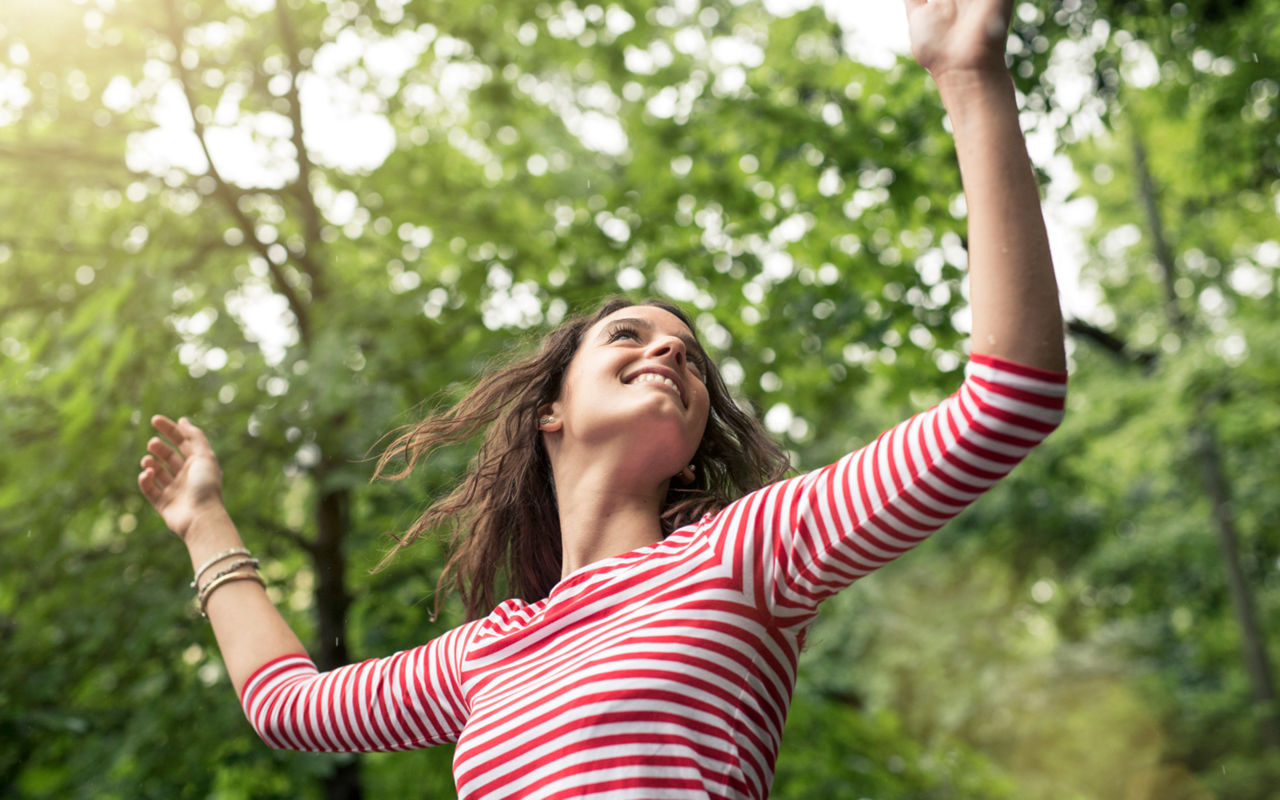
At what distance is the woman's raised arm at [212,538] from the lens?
1725 mm

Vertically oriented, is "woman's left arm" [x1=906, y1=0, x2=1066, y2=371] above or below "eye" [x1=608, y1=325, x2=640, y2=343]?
above

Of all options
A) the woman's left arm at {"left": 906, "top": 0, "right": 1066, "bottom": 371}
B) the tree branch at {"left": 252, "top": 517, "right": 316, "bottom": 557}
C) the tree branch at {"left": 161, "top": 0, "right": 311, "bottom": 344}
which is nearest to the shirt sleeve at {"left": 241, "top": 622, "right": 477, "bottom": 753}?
the woman's left arm at {"left": 906, "top": 0, "right": 1066, "bottom": 371}

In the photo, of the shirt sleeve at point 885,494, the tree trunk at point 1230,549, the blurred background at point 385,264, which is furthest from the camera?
the tree trunk at point 1230,549

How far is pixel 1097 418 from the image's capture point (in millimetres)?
11820

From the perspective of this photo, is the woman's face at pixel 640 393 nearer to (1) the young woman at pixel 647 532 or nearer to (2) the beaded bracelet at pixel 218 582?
(1) the young woman at pixel 647 532

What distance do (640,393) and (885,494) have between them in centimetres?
53

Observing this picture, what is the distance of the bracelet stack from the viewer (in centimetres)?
178

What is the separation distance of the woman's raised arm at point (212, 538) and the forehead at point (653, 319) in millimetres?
784

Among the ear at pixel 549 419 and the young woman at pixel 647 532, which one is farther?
the ear at pixel 549 419

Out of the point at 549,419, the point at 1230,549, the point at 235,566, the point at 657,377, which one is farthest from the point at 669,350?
the point at 1230,549

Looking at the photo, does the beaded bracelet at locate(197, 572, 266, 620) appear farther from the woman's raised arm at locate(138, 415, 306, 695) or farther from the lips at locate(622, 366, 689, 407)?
the lips at locate(622, 366, 689, 407)

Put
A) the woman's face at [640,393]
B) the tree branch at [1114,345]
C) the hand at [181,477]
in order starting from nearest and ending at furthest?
1. the woman's face at [640,393]
2. the hand at [181,477]
3. the tree branch at [1114,345]

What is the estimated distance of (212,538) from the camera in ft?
6.01

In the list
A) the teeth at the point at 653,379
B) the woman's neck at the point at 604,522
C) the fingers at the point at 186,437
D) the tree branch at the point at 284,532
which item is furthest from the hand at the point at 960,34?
the tree branch at the point at 284,532
